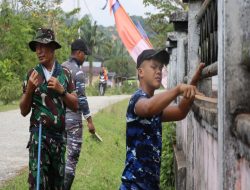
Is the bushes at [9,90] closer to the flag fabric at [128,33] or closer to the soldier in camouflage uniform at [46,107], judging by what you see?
the flag fabric at [128,33]

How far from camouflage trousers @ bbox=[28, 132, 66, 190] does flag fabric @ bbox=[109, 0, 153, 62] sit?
547 centimetres

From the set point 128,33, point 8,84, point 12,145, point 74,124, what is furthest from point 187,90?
point 8,84

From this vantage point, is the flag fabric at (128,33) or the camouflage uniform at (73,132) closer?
the camouflage uniform at (73,132)

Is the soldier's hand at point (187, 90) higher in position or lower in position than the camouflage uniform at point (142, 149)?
higher

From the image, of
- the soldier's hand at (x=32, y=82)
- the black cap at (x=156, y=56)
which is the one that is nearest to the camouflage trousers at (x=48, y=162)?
the soldier's hand at (x=32, y=82)

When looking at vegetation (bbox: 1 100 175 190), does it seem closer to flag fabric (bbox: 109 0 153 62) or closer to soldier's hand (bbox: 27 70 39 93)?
flag fabric (bbox: 109 0 153 62)

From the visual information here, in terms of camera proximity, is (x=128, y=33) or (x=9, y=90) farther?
(x=9, y=90)

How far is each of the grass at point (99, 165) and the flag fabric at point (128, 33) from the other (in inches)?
72.5

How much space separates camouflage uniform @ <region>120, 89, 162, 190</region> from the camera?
10.7ft

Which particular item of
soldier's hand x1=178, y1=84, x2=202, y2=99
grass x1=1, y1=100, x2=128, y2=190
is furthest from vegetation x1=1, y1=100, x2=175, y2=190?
soldier's hand x1=178, y1=84, x2=202, y2=99

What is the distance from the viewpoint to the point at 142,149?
129 inches

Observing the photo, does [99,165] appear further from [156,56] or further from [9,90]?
[9,90]

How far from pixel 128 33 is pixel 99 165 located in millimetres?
3211

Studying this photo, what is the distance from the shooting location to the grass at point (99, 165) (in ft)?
23.3
